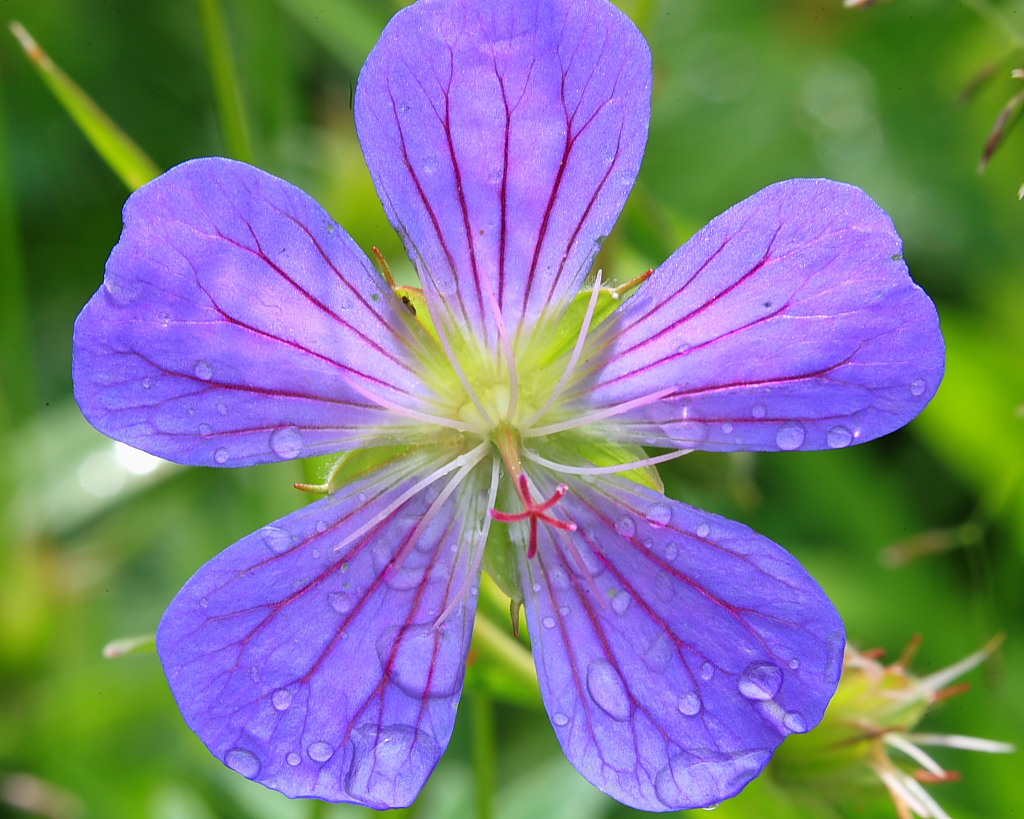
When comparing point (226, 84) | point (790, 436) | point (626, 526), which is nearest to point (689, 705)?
point (626, 526)

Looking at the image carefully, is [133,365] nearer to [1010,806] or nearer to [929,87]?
[1010,806]

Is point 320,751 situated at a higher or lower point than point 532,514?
lower

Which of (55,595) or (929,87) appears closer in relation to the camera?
(55,595)

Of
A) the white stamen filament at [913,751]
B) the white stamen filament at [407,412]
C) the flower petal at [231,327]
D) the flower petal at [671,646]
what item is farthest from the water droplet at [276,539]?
the white stamen filament at [913,751]

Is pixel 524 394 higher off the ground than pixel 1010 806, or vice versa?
pixel 524 394

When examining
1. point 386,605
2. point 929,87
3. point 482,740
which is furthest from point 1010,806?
point 929,87

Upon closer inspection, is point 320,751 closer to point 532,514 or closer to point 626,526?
point 532,514
